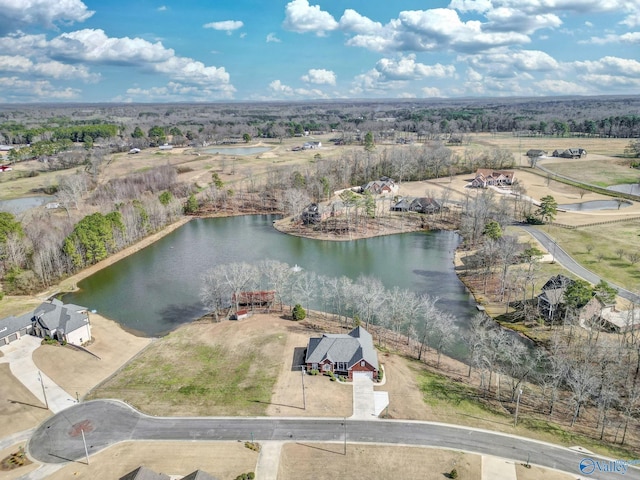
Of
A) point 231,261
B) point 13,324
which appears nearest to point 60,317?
point 13,324

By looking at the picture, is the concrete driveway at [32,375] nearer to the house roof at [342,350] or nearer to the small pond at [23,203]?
the house roof at [342,350]

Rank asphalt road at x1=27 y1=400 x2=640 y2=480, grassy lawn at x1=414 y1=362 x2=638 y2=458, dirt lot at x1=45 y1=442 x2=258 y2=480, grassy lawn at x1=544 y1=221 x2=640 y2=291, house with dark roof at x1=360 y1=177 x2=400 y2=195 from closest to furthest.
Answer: dirt lot at x1=45 y1=442 x2=258 y2=480, asphalt road at x1=27 y1=400 x2=640 y2=480, grassy lawn at x1=414 y1=362 x2=638 y2=458, grassy lawn at x1=544 y1=221 x2=640 y2=291, house with dark roof at x1=360 y1=177 x2=400 y2=195

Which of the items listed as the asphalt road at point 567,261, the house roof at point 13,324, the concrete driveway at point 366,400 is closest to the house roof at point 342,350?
the concrete driveway at point 366,400

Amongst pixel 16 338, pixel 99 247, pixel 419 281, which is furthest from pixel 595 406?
pixel 99 247

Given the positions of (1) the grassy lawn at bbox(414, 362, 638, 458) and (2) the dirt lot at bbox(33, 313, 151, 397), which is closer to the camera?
(1) the grassy lawn at bbox(414, 362, 638, 458)

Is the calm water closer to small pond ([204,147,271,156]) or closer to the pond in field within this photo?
the pond in field

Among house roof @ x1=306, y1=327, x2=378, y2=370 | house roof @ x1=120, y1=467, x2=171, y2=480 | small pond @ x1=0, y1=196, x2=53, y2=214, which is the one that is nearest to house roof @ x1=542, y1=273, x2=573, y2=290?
house roof @ x1=306, y1=327, x2=378, y2=370

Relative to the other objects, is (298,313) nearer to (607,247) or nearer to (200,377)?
(200,377)
